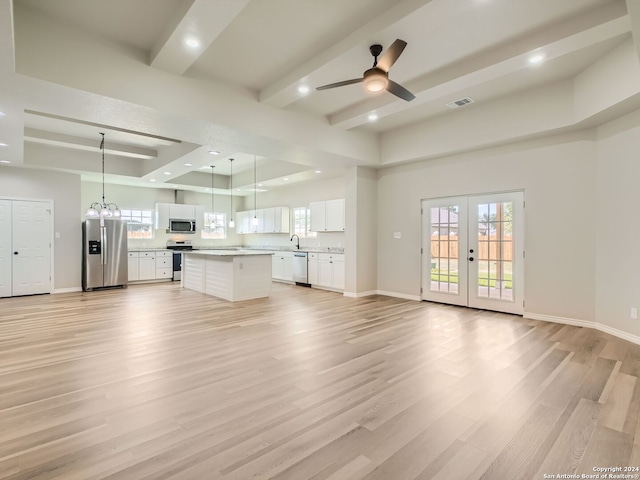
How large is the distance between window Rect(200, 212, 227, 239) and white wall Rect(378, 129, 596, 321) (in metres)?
7.92

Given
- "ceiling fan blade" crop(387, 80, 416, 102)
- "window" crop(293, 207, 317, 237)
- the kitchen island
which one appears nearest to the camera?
"ceiling fan blade" crop(387, 80, 416, 102)

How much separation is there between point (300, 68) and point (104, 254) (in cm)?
689

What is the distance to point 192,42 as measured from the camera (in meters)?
3.25

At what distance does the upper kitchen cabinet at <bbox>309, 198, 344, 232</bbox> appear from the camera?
27.0ft

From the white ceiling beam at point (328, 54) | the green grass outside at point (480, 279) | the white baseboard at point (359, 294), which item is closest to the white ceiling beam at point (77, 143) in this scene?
the white ceiling beam at point (328, 54)

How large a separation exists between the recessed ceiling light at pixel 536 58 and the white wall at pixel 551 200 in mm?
1750

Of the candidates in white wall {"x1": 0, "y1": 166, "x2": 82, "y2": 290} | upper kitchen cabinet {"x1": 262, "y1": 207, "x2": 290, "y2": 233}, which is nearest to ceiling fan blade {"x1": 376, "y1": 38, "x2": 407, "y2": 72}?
upper kitchen cabinet {"x1": 262, "y1": 207, "x2": 290, "y2": 233}

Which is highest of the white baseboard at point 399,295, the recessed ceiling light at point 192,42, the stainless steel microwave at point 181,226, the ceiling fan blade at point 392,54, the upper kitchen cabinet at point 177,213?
the recessed ceiling light at point 192,42

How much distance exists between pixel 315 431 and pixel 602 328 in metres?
4.47

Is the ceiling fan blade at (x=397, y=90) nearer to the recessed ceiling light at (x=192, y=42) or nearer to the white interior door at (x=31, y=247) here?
the recessed ceiling light at (x=192, y=42)

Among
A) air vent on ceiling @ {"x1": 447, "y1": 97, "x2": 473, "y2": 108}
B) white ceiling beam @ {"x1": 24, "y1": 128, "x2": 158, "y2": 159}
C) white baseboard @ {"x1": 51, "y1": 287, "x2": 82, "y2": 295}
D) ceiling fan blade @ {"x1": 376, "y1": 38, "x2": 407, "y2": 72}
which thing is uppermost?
air vent on ceiling @ {"x1": 447, "y1": 97, "x2": 473, "y2": 108}

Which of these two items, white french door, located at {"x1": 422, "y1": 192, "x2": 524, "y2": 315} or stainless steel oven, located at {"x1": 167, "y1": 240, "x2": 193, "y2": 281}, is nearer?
white french door, located at {"x1": 422, "y1": 192, "x2": 524, "y2": 315}

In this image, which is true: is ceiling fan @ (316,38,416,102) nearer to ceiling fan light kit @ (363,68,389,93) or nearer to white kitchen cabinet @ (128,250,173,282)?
ceiling fan light kit @ (363,68,389,93)

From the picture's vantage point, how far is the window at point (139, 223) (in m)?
9.64
